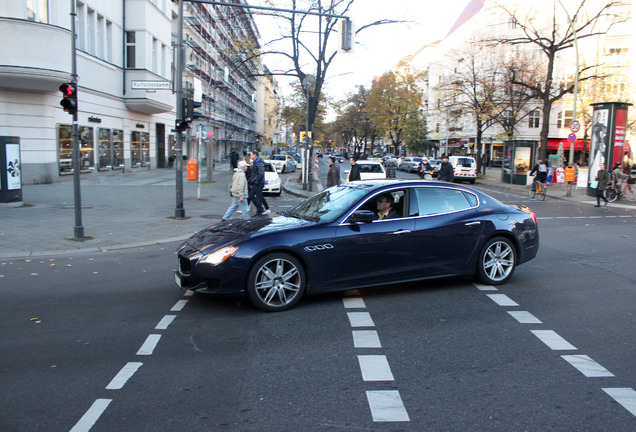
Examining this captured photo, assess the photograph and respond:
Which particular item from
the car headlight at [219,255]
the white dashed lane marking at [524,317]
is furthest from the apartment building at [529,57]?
the car headlight at [219,255]

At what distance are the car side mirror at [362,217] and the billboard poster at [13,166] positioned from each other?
39.3 feet

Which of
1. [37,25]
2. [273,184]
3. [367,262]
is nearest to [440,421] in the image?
[367,262]

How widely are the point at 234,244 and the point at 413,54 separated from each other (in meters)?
102

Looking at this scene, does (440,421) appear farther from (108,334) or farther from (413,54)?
(413,54)

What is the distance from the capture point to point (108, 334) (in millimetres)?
4957

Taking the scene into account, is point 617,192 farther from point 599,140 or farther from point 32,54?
point 32,54

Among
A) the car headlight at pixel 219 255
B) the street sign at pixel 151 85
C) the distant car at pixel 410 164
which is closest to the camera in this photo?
the car headlight at pixel 219 255

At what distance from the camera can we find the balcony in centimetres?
1839


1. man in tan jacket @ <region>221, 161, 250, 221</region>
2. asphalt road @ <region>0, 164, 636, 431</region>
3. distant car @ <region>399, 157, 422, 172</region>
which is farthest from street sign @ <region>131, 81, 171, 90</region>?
distant car @ <region>399, 157, 422, 172</region>

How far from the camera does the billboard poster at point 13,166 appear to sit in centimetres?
1399

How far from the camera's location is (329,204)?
6.57 metres

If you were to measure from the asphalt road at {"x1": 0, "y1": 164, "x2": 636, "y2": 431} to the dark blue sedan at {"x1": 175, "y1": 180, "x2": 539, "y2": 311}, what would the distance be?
0.31 m

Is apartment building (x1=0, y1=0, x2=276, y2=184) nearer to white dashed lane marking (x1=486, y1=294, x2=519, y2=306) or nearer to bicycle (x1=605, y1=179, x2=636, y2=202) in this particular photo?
white dashed lane marking (x1=486, y1=294, x2=519, y2=306)

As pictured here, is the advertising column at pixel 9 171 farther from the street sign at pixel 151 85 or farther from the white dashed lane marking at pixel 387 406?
the white dashed lane marking at pixel 387 406
